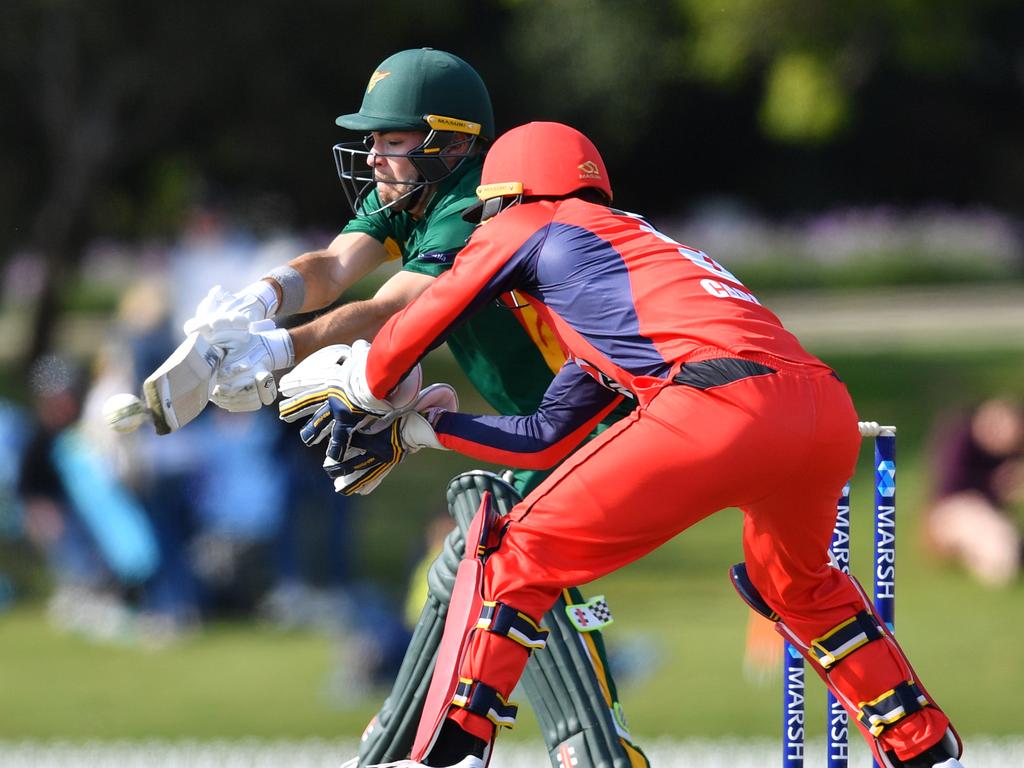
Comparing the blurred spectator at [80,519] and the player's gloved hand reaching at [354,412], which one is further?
the blurred spectator at [80,519]

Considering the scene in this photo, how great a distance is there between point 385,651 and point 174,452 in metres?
1.71

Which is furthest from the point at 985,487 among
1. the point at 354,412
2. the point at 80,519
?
the point at 354,412

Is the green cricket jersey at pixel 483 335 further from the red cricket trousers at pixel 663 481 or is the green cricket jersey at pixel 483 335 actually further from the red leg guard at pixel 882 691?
the red leg guard at pixel 882 691

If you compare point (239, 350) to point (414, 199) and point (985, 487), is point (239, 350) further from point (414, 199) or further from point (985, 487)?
point (985, 487)

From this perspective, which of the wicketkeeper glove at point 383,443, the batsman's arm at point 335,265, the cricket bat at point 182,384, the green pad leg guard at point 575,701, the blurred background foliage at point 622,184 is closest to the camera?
the cricket bat at point 182,384

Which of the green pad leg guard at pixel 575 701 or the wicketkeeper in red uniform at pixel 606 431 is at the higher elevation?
the wicketkeeper in red uniform at pixel 606 431

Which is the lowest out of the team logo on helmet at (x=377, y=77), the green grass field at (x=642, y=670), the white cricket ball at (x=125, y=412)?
the green grass field at (x=642, y=670)

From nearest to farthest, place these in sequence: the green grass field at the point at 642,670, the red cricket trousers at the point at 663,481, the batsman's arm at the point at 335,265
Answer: the red cricket trousers at the point at 663,481
the batsman's arm at the point at 335,265
the green grass field at the point at 642,670

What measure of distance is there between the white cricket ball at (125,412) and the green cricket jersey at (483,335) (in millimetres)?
807

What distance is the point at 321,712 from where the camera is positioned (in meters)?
8.55

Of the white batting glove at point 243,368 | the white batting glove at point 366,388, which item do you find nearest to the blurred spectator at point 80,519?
the white batting glove at point 243,368

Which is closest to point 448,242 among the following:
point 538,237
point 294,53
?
point 538,237

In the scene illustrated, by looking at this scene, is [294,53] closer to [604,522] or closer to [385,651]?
[385,651]

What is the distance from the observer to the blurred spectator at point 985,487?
1042 cm
